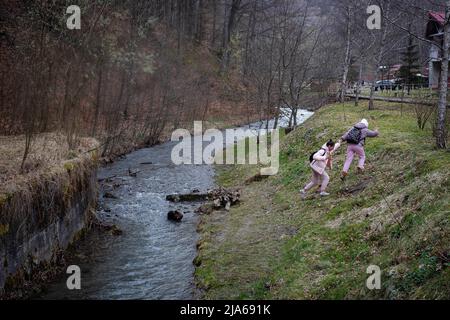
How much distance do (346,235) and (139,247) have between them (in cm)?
604

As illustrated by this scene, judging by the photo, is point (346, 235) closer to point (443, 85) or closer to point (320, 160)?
point (320, 160)

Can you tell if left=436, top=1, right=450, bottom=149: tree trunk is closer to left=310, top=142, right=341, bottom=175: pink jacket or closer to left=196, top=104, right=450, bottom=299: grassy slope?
left=196, top=104, right=450, bottom=299: grassy slope

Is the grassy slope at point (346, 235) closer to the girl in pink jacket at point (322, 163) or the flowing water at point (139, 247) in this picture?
the girl in pink jacket at point (322, 163)

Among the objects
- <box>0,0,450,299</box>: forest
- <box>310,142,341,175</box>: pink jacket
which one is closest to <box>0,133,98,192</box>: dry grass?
<box>0,0,450,299</box>: forest

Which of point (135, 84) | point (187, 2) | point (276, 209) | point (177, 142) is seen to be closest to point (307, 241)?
point (276, 209)

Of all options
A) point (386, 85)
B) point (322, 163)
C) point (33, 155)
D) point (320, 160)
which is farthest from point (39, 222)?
point (386, 85)

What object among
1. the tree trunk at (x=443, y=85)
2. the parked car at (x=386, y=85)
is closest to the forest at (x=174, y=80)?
the tree trunk at (x=443, y=85)

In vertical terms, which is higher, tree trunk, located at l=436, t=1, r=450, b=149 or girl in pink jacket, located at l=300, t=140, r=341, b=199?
tree trunk, located at l=436, t=1, r=450, b=149

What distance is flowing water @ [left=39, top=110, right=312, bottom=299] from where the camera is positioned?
9742 mm

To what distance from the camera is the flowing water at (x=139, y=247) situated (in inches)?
384

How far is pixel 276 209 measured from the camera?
1403 cm

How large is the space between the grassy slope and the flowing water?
69 centimetres

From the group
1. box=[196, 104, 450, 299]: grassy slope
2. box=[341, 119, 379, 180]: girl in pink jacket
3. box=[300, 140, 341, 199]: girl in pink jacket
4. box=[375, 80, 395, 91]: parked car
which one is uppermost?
box=[375, 80, 395, 91]: parked car

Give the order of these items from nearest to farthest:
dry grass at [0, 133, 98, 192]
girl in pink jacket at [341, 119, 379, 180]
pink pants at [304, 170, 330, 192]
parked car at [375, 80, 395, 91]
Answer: dry grass at [0, 133, 98, 192]
girl in pink jacket at [341, 119, 379, 180]
pink pants at [304, 170, 330, 192]
parked car at [375, 80, 395, 91]
